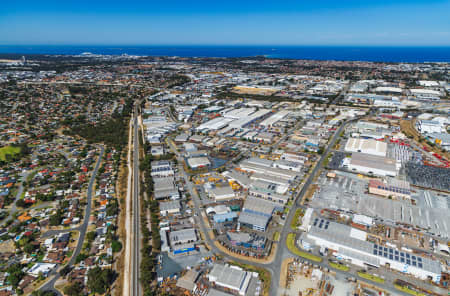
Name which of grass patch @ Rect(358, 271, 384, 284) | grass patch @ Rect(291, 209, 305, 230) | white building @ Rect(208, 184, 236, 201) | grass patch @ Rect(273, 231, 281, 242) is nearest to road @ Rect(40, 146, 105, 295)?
white building @ Rect(208, 184, 236, 201)

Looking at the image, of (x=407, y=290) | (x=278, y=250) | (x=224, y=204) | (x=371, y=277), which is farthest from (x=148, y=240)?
(x=407, y=290)

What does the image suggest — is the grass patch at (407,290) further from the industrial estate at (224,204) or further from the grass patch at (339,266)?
the grass patch at (339,266)

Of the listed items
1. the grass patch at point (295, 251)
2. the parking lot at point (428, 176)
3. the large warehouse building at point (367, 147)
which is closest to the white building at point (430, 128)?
the large warehouse building at point (367, 147)

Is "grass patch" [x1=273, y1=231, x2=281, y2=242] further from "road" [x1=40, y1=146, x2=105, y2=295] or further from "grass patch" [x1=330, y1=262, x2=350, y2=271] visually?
"road" [x1=40, y1=146, x2=105, y2=295]

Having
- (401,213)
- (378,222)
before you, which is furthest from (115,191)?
(401,213)

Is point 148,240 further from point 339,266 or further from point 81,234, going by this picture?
point 339,266
